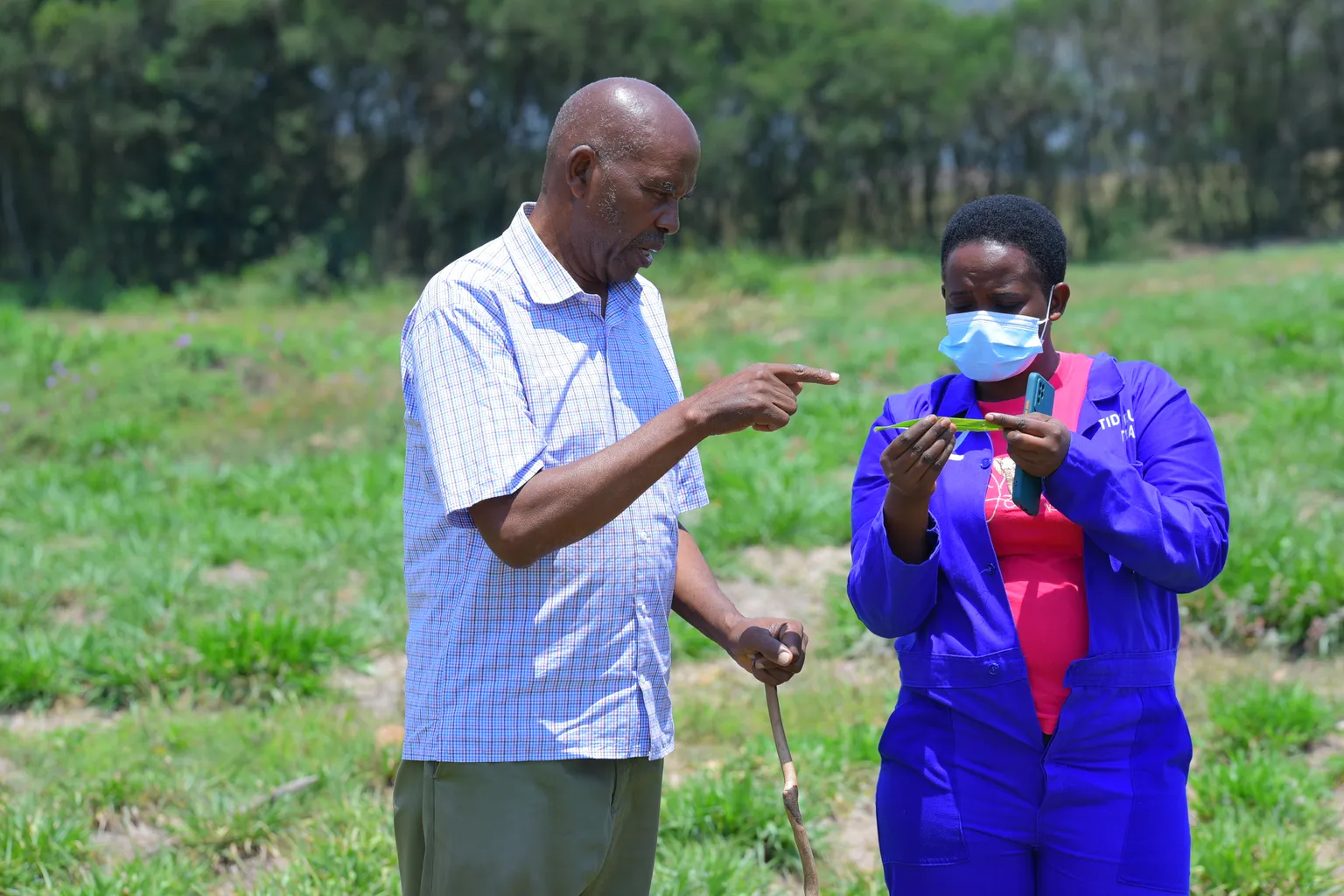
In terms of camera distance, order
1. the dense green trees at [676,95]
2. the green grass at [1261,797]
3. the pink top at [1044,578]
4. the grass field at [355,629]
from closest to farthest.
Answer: the pink top at [1044,578] < the green grass at [1261,797] < the grass field at [355,629] < the dense green trees at [676,95]

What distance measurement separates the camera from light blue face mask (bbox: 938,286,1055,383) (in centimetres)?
245

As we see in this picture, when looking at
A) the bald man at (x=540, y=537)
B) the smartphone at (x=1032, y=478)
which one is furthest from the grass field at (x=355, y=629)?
the smartphone at (x=1032, y=478)

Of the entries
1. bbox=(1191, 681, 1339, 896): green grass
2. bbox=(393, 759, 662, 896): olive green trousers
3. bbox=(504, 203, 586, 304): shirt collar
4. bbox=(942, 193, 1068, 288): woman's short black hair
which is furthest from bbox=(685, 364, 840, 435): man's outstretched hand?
bbox=(1191, 681, 1339, 896): green grass

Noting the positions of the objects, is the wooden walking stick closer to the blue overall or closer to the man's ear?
the blue overall

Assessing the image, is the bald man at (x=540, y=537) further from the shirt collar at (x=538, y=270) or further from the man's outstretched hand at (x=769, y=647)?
the man's outstretched hand at (x=769, y=647)

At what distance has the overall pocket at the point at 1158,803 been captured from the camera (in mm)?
2301

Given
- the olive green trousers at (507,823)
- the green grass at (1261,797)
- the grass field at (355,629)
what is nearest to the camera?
the olive green trousers at (507,823)

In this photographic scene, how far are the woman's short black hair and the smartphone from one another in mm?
230

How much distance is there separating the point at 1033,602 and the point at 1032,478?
0.24 meters

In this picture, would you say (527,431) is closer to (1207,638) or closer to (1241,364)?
(1207,638)

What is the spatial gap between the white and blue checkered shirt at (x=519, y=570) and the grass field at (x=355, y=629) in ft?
5.39

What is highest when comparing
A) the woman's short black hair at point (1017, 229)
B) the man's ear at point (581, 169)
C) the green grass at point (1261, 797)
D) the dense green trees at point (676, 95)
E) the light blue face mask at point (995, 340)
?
the dense green trees at point (676, 95)

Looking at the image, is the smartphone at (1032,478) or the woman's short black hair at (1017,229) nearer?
the smartphone at (1032,478)

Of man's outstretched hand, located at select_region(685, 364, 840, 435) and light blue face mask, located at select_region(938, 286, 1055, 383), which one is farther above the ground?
light blue face mask, located at select_region(938, 286, 1055, 383)
